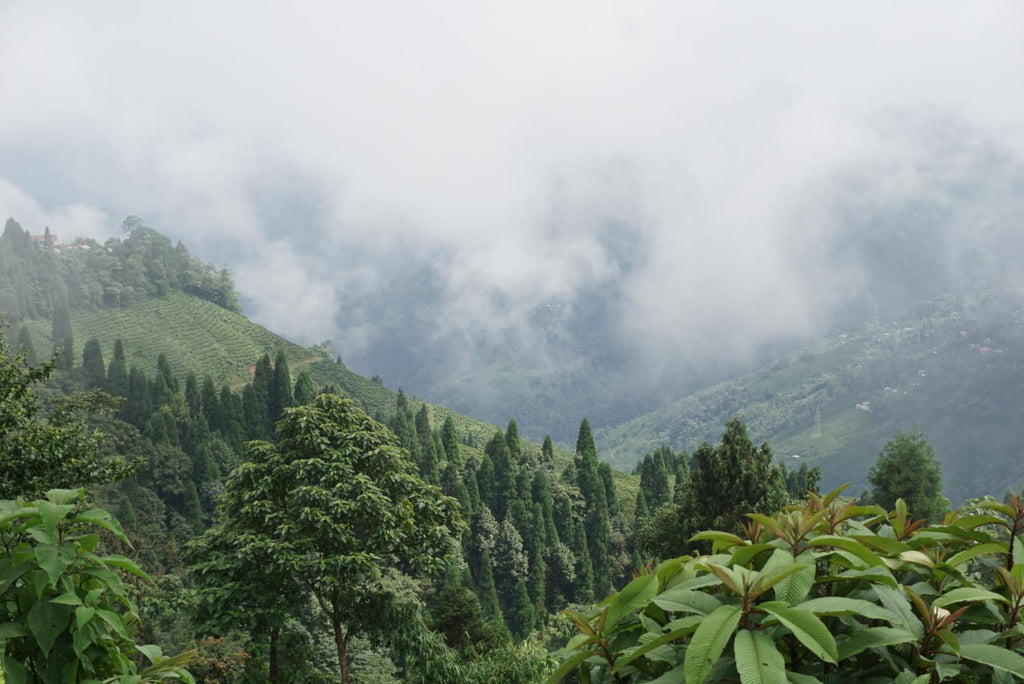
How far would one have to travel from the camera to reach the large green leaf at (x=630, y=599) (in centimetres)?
222

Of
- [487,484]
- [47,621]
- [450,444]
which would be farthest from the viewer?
[450,444]

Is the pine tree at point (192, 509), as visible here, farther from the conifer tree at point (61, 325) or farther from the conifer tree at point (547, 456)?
the conifer tree at point (61, 325)

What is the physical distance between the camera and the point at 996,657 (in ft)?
6.14

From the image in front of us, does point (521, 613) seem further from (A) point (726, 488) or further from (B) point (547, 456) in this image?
(A) point (726, 488)

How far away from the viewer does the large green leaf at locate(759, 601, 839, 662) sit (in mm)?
1771

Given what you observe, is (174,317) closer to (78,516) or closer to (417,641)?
(417,641)

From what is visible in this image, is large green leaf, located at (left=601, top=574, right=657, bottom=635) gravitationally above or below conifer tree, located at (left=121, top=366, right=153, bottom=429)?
below

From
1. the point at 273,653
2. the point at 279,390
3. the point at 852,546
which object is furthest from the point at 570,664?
the point at 279,390

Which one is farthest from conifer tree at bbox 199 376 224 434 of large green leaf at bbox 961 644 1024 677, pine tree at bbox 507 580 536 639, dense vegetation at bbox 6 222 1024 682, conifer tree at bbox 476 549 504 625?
large green leaf at bbox 961 644 1024 677

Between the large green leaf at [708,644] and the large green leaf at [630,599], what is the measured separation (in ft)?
1.16

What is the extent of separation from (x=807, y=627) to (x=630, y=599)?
55 centimetres

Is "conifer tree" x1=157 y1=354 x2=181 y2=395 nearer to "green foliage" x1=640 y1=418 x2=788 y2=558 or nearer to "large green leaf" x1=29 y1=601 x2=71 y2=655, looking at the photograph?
"green foliage" x1=640 y1=418 x2=788 y2=558

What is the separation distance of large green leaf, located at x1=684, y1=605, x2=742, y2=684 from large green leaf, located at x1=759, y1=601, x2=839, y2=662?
0.30ft

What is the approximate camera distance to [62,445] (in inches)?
503
